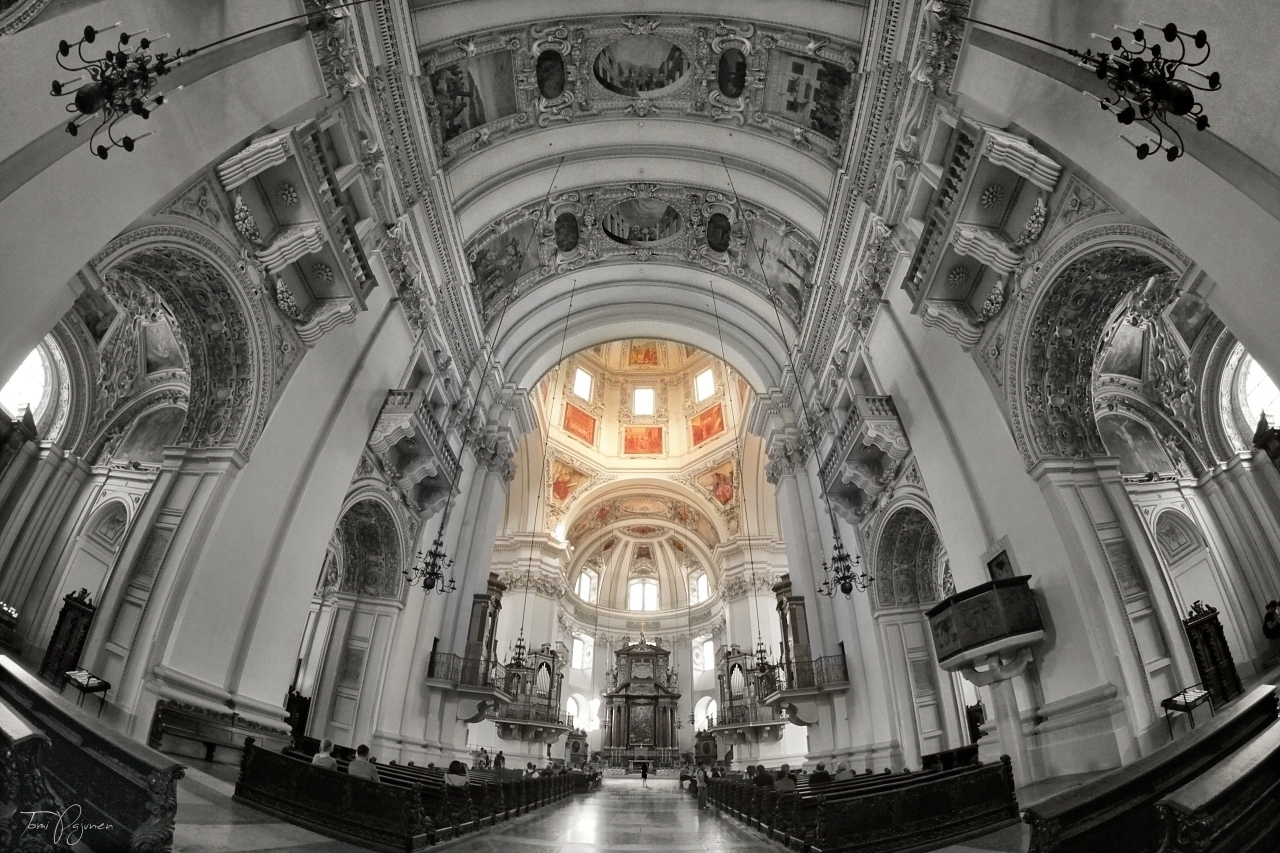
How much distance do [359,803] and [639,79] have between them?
477 inches

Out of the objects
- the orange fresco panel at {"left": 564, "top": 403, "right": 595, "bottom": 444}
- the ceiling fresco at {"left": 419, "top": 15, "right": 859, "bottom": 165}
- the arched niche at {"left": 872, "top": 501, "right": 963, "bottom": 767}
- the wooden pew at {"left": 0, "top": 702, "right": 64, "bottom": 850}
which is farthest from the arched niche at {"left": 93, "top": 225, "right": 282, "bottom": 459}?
the orange fresco panel at {"left": 564, "top": 403, "right": 595, "bottom": 444}

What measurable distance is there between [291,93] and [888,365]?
935 cm

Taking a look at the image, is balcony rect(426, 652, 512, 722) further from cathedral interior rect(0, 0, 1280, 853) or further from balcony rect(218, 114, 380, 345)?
balcony rect(218, 114, 380, 345)

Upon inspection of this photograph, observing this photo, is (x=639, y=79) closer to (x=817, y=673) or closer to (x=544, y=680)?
(x=817, y=673)

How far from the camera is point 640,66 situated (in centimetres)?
1173

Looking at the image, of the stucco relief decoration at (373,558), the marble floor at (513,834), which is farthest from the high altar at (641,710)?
the marble floor at (513,834)

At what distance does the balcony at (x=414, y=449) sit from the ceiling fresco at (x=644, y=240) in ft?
13.1

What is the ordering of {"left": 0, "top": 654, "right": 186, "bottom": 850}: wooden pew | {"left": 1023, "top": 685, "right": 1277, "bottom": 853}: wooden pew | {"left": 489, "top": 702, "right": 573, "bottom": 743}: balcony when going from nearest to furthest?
{"left": 1023, "top": 685, "right": 1277, "bottom": 853}: wooden pew
{"left": 0, "top": 654, "right": 186, "bottom": 850}: wooden pew
{"left": 489, "top": 702, "right": 573, "bottom": 743}: balcony

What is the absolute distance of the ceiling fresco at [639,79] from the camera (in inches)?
409

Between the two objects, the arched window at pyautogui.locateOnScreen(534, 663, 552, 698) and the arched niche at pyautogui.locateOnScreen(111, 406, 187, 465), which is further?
the arched window at pyautogui.locateOnScreen(534, 663, 552, 698)

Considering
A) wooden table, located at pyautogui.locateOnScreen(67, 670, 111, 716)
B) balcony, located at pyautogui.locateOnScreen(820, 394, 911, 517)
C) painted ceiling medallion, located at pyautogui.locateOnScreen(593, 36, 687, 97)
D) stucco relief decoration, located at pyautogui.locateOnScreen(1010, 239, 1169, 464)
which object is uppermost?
painted ceiling medallion, located at pyautogui.locateOnScreen(593, 36, 687, 97)

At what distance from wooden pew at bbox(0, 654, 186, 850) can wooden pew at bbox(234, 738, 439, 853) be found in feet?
8.15

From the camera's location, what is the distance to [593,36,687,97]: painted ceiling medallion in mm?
11344

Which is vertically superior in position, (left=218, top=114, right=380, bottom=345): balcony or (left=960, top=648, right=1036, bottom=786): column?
(left=218, top=114, right=380, bottom=345): balcony
